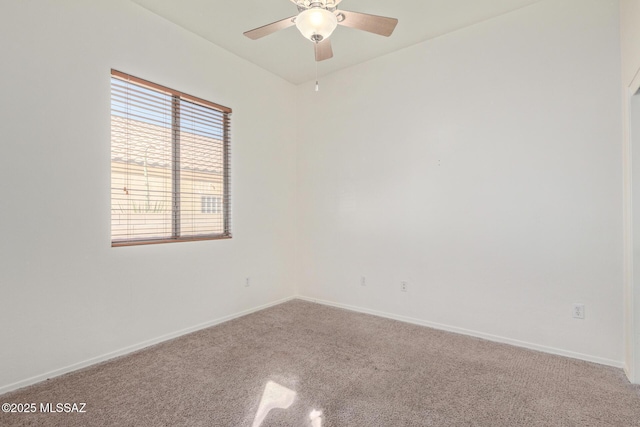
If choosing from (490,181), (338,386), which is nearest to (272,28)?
(490,181)

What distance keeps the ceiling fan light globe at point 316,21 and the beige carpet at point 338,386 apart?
2.18m

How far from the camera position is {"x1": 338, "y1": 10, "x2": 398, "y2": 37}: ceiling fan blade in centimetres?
187

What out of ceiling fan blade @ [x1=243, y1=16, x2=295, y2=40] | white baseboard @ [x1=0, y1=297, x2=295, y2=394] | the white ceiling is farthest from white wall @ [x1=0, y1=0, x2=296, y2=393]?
ceiling fan blade @ [x1=243, y1=16, x2=295, y2=40]

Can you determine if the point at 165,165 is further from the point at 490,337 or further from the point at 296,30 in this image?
the point at 490,337

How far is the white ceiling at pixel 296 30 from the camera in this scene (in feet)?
8.69

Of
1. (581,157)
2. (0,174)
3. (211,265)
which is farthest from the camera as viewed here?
(211,265)

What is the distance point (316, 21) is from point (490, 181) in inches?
81.6

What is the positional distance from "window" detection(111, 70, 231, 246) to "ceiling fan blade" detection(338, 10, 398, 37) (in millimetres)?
1847

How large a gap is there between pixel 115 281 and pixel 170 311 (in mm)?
586

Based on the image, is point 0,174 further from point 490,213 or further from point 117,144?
point 490,213

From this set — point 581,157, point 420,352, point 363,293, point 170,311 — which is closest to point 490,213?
point 581,157

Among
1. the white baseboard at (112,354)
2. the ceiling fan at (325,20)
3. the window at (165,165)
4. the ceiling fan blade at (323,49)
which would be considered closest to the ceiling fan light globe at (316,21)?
the ceiling fan at (325,20)

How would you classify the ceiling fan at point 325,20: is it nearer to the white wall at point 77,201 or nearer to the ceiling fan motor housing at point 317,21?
the ceiling fan motor housing at point 317,21

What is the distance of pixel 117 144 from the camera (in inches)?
103
